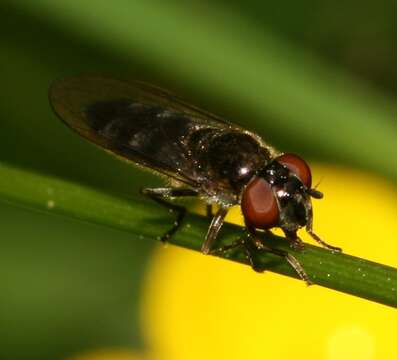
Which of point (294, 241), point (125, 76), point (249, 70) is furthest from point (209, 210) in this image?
point (125, 76)

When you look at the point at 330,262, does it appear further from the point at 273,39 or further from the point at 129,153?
the point at 273,39

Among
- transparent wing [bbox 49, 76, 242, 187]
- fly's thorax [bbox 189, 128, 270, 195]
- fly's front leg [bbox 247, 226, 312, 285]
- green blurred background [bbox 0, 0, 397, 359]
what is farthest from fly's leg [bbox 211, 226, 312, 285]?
green blurred background [bbox 0, 0, 397, 359]

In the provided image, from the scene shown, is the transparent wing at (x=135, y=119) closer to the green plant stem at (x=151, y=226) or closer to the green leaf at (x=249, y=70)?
the green plant stem at (x=151, y=226)

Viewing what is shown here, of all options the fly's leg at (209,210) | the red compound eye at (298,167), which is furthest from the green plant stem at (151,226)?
the fly's leg at (209,210)

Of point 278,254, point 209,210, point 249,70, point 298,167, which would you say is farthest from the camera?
point 249,70

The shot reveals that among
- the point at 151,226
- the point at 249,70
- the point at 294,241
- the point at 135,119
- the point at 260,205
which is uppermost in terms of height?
the point at 249,70

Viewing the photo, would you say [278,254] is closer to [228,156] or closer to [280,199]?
[280,199]
